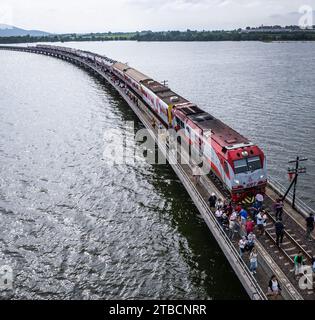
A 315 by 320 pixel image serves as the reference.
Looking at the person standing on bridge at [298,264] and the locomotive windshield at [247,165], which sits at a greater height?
the locomotive windshield at [247,165]

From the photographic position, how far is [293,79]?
86000 mm

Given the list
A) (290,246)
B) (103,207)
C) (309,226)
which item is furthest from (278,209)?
(103,207)

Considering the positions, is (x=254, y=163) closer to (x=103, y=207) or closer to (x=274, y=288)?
(x=274, y=288)

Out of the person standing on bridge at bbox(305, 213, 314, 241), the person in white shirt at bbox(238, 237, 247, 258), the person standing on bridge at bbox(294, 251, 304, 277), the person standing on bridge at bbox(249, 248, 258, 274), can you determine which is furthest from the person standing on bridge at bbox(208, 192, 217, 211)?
the person standing on bridge at bbox(294, 251, 304, 277)

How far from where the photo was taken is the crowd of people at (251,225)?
1858cm

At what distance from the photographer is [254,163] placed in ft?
82.9

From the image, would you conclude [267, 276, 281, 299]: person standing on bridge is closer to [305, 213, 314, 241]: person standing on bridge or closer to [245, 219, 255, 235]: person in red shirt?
[245, 219, 255, 235]: person in red shirt

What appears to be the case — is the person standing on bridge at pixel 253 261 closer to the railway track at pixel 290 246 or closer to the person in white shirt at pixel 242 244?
the person in white shirt at pixel 242 244

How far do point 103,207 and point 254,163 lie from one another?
44.6ft

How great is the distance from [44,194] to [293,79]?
2861 inches

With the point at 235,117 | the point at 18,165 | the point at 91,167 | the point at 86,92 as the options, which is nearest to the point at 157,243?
the point at 91,167

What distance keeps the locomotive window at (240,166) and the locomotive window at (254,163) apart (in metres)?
0.33
